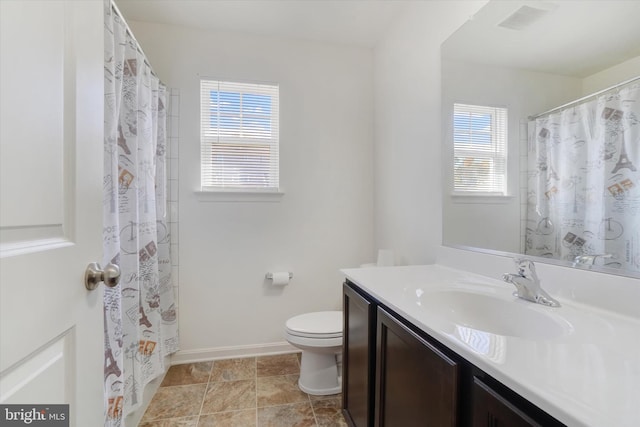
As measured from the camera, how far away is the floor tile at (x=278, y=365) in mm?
1975

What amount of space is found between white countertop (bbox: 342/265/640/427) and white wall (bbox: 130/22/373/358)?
1.34m

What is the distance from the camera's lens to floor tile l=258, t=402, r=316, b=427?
1.49m

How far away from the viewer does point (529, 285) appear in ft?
3.09

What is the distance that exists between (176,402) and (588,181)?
2267 millimetres

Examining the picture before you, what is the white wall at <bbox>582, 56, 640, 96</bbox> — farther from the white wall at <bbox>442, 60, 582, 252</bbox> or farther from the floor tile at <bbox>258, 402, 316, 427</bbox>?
the floor tile at <bbox>258, 402, 316, 427</bbox>

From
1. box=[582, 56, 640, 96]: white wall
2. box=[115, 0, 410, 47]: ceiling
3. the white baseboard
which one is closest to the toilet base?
the white baseboard

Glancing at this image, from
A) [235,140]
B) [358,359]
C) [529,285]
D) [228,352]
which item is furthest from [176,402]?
[529,285]

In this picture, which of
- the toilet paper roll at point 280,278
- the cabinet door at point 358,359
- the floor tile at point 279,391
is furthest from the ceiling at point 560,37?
the floor tile at point 279,391

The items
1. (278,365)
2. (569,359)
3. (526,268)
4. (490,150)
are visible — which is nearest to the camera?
(569,359)

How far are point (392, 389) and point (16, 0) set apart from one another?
4.45 feet

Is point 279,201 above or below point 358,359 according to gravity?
above

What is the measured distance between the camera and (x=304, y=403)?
5.43ft

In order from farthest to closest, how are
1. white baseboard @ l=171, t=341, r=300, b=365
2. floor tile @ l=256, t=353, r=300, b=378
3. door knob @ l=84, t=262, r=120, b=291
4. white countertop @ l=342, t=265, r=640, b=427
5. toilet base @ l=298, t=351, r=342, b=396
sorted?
white baseboard @ l=171, t=341, r=300, b=365 → floor tile @ l=256, t=353, r=300, b=378 → toilet base @ l=298, t=351, r=342, b=396 → door knob @ l=84, t=262, r=120, b=291 → white countertop @ l=342, t=265, r=640, b=427

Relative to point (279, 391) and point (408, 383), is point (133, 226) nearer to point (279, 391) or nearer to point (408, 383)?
point (279, 391)
